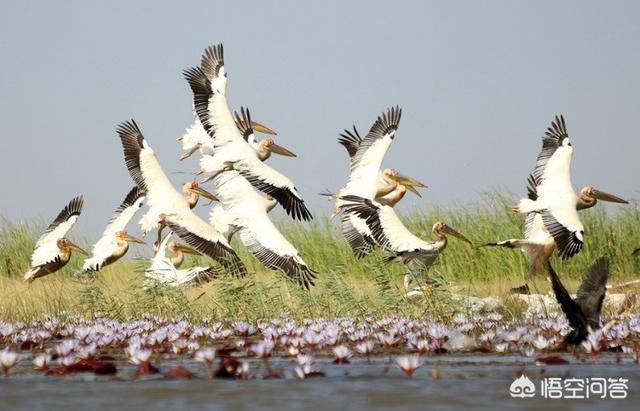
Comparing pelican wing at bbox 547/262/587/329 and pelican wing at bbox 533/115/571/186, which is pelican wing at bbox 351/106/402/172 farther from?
pelican wing at bbox 547/262/587/329

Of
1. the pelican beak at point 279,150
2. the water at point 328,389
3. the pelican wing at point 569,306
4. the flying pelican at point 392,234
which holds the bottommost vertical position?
the water at point 328,389

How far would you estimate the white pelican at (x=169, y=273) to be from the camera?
972cm

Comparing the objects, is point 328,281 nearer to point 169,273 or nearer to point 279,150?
point 169,273

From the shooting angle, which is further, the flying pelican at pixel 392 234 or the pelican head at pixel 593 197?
the pelican head at pixel 593 197

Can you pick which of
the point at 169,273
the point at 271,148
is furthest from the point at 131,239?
the point at 169,273

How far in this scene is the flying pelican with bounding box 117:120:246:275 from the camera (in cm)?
1190

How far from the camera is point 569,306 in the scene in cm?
598

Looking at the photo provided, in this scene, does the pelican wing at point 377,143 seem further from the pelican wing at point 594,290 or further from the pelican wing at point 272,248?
the pelican wing at point 594,290

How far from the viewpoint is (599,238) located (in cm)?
1703

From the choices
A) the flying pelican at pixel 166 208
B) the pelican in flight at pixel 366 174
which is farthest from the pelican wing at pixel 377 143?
the flying pelican at pixel 166 208

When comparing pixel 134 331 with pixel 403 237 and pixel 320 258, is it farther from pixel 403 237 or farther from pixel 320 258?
pixel 320 258

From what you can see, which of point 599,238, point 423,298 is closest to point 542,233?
point 599,238

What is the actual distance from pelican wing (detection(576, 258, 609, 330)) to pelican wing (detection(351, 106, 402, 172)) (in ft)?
24.5

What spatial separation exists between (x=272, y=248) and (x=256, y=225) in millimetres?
338
